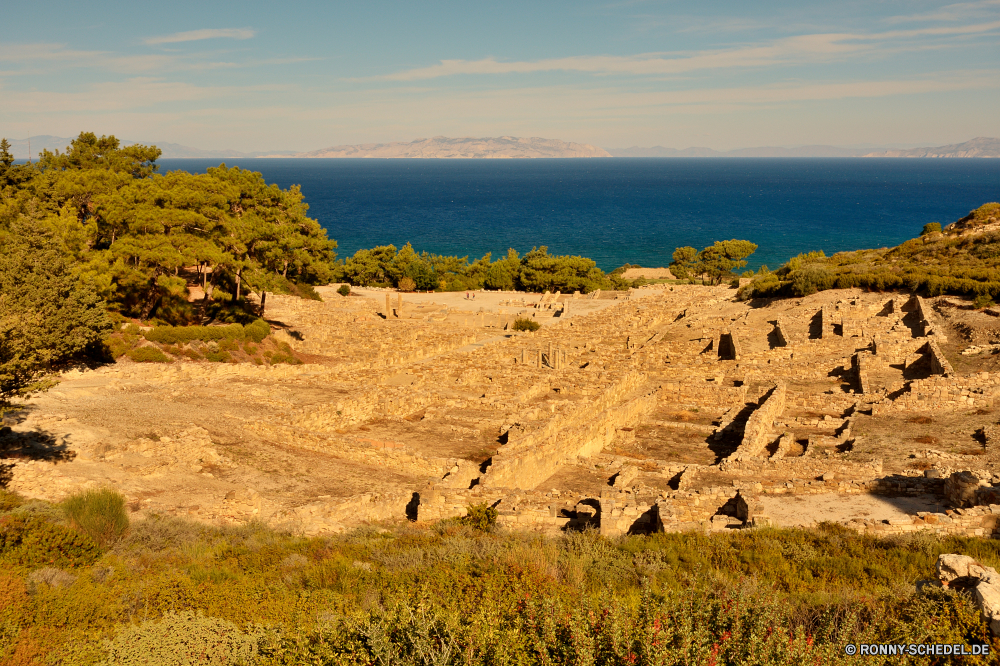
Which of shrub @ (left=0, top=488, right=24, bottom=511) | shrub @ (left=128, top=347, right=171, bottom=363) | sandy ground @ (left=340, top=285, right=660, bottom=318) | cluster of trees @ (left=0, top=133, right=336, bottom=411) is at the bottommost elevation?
sandy ground @ (left=340, top=285, right=660, bottom=318)

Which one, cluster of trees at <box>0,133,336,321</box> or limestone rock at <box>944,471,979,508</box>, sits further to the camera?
cluster of trees at <box>0,133,336,321</box>

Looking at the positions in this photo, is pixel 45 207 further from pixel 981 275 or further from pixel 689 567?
pixel 981 275

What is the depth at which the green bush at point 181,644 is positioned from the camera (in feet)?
23.8

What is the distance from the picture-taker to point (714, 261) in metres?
69.2

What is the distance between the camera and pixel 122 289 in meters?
32.1

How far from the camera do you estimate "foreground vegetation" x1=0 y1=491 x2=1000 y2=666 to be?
274 inches

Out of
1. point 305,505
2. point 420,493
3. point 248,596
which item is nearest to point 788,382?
point 420,493

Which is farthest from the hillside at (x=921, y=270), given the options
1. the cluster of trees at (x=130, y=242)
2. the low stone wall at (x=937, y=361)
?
the cluster of trees at (x=130, y=242)

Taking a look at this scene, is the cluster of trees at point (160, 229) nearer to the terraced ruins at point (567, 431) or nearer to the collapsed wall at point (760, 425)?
the terraced ruins at point (567, 431)

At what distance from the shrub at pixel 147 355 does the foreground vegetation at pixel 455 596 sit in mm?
17071

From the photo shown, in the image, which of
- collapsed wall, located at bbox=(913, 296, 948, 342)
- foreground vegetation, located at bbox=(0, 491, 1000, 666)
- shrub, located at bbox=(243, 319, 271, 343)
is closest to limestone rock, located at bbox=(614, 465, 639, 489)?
foreground vegetation, located at bbox=(0, 491, 1000, 666)

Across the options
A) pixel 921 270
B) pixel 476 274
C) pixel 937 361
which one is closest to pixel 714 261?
pixel 476 274

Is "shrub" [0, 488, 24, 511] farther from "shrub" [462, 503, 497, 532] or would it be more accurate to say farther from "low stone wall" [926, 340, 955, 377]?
"low stone wall" [926, 340, 955, 377]

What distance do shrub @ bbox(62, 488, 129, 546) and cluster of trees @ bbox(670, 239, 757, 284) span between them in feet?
206
